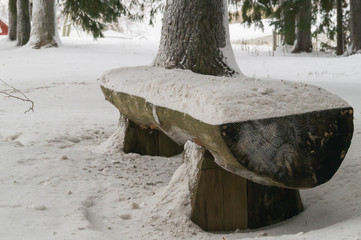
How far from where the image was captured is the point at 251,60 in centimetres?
1265

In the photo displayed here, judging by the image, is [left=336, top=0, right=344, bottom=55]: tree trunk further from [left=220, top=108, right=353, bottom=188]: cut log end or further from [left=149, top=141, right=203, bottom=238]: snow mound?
[left=220, top=108, right=353, bottom=188]: cut log end

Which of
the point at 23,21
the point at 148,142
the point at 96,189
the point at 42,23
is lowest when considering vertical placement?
the point at 96,189

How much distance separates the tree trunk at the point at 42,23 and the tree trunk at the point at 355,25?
27.3 ft

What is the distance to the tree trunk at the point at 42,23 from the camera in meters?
14.0

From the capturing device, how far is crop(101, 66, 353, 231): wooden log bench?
8.80 ft

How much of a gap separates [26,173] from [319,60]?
9.30 m

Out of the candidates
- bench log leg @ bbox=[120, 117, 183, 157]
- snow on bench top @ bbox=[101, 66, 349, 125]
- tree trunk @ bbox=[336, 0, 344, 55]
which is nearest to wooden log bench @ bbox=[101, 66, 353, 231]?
snow on bench top @ bbox=[101, 66, 349, 125]

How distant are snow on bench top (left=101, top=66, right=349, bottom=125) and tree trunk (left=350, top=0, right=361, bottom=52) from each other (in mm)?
10805

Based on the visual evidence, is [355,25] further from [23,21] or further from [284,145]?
[284,145]

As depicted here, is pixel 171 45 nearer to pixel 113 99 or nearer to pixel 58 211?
pixel 113 99

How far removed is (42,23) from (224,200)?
39.1ft

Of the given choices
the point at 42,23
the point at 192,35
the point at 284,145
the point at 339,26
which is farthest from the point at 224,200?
the point at 339,26

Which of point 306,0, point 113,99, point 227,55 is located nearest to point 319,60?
point 306,0

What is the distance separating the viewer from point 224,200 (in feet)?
11.0
